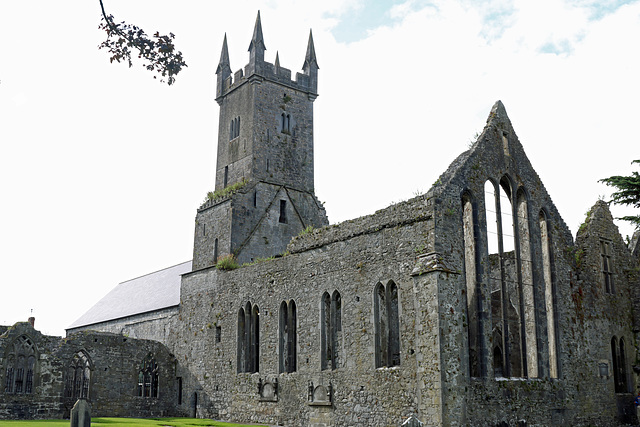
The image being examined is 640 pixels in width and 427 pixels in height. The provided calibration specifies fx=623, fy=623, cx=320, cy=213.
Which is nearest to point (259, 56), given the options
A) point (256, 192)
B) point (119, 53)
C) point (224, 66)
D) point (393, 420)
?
point (224, 66)

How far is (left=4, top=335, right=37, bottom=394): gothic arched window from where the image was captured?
2642 centimetres

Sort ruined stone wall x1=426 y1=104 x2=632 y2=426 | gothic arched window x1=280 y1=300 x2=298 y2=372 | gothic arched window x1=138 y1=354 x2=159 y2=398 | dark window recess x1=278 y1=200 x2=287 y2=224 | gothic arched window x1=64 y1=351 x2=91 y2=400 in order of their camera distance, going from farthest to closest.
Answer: dark window recess x1=278 y1=200 x2=287 y2=224 → gothic arched window x1=138 y1=354 x2=159 y2=398 → gothic arched window x1=64 y1=351 x2=91 y2=400 → gothic arched window x1=280 y1=300 x2=298 y2=372 → ruined stone wall x1=426 y1=104 x2=632 y2=426

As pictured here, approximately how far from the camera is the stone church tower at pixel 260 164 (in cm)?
3138

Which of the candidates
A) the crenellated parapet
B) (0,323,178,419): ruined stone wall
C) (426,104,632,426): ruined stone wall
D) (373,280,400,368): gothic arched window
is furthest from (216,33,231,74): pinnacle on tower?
(373,280,400,368): gothic arched window

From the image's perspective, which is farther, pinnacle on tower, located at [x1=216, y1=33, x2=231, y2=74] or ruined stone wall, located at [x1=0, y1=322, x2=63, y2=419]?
pinnacle on tower, located at [x1=216, y1=33, x2=231, y2=74]

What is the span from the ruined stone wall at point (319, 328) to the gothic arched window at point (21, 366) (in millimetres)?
6978

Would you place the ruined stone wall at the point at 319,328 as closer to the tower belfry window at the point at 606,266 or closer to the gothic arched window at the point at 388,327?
the gothic arched window at the point at 388,327

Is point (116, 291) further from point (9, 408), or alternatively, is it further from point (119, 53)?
point (119, 53)

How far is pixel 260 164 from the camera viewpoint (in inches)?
1300

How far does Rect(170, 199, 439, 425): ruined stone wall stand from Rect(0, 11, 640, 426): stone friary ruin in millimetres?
69

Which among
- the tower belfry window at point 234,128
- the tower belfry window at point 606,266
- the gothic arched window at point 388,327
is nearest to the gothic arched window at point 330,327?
the gothic arched window at point 388,327

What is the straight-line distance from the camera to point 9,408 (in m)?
25.9

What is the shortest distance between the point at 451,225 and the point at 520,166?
5327mm

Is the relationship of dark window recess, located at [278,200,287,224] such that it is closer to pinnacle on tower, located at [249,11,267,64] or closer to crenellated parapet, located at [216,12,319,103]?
crenellated parapet, located at [216,12,319,103]
